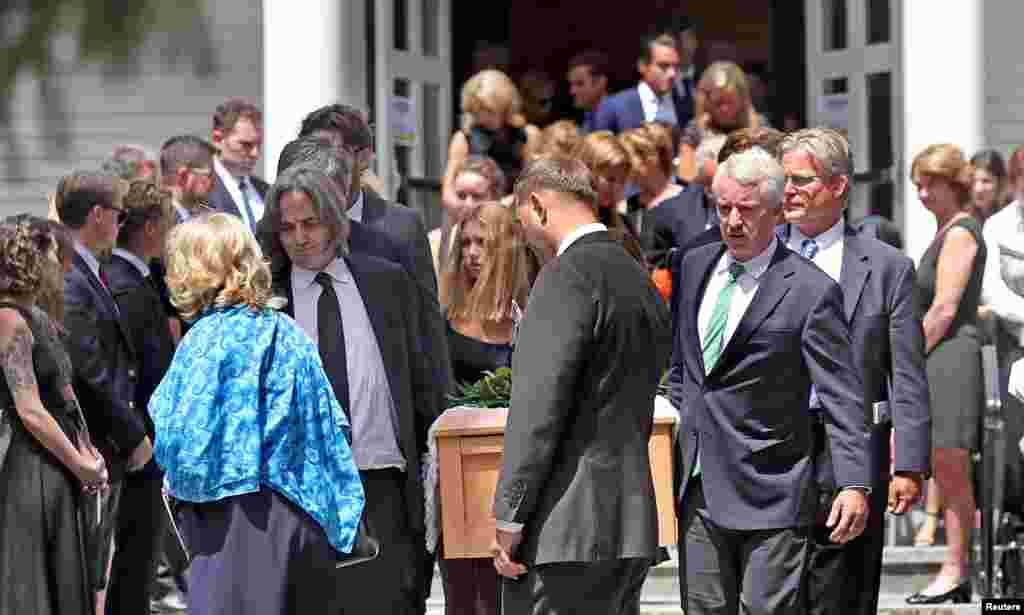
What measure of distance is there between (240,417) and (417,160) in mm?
7196

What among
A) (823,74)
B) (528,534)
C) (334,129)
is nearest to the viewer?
(528,534)

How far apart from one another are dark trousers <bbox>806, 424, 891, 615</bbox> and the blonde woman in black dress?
2.64m

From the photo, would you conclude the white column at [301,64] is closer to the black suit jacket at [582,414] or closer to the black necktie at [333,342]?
the black necktie at [333,342]

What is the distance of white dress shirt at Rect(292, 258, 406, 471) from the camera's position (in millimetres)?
6648

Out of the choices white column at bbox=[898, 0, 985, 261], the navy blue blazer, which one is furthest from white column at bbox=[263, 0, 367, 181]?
white column at bbox=[898, 0, 985, 261]

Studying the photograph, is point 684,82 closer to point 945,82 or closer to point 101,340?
point 945,82

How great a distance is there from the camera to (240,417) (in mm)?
6125

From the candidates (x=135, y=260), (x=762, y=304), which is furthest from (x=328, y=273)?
(x=135, y=260)

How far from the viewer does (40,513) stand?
7457 millimetres

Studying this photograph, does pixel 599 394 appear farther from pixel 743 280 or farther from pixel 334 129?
pixel 334 129

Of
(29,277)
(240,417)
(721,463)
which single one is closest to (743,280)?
(721,463)

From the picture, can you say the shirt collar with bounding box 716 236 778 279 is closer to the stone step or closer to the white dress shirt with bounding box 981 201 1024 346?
the white dress shirt with bounding box 981 201 1024 346

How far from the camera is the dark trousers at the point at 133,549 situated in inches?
324

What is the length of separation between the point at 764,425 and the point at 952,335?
→ 3.47 metres
